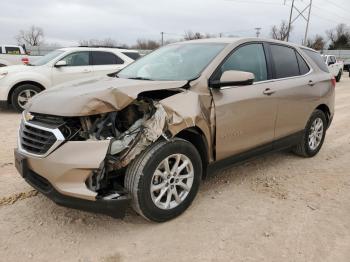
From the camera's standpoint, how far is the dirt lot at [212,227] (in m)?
2.92

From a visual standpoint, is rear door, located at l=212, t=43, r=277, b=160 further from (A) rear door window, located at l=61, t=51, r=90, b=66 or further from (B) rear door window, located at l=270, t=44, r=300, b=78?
(A) rear door window, located at l=61, t=51, r=90, b=66

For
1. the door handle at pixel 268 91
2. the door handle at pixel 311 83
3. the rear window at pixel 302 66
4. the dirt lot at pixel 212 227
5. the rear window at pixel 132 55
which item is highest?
the rear window at pixel 302 66

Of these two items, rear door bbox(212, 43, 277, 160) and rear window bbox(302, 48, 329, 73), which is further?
rear window bbox(302, 48, 329, 73)

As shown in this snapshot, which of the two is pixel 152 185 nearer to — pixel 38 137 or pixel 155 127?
pixel 155 127

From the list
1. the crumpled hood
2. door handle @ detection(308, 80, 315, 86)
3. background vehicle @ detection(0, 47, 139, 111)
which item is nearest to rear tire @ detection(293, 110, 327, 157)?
door handle @ detection(308, 80, 315, 86)

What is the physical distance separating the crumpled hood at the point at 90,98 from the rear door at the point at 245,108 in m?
0.54

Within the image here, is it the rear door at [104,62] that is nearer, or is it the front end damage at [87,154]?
the front end damage at [87,154]

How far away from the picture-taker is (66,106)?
300 centimetres

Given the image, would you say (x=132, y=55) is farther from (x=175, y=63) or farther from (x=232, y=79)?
(x=232, y=79)

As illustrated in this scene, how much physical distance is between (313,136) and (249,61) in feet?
6.34

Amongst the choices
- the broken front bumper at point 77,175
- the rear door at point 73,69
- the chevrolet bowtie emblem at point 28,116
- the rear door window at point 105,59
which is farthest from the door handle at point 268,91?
the rear door window at point 105,59

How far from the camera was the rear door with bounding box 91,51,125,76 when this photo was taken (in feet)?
31.3

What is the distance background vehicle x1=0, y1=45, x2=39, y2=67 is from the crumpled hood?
47.8 ft

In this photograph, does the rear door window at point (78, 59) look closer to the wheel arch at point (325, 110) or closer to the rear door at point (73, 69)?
the rear door at point (73, 69)
